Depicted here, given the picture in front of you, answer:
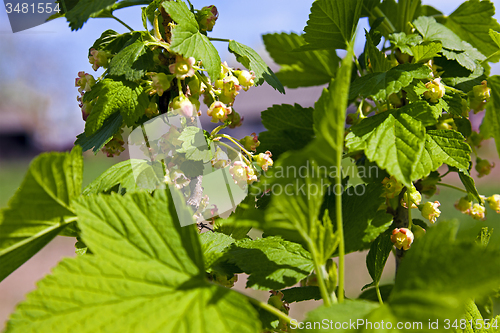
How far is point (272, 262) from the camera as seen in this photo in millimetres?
414

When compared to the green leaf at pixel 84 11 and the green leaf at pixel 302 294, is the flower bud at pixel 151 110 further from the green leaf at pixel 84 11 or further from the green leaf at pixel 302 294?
the green leaf at pixel 302 294

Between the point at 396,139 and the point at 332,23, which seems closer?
the point at 396,139

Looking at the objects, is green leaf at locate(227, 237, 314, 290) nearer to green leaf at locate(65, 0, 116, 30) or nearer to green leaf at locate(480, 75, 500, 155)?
green leaf at locate(65, 0, 116, 30)

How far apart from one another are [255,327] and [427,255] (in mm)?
152

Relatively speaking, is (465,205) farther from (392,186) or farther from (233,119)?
(233,119)

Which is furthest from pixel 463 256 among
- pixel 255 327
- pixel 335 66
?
pixel 335 66

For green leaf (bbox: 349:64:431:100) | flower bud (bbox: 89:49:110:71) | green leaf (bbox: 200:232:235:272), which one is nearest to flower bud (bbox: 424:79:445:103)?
green leaf (bbox: 349:64:431:100)

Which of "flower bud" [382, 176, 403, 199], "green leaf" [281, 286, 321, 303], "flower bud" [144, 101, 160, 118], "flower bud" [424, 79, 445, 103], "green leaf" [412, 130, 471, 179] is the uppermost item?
"flower bud" [144, 101, 160, 118]

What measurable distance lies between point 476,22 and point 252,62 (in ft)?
1.63

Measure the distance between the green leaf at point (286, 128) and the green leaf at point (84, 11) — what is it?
325 millimetres

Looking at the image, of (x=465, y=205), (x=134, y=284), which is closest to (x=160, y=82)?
(x=134, y=284)

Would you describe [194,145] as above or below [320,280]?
above

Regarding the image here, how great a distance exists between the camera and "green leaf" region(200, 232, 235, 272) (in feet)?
1.33

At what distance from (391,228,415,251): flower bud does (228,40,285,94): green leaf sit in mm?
275
